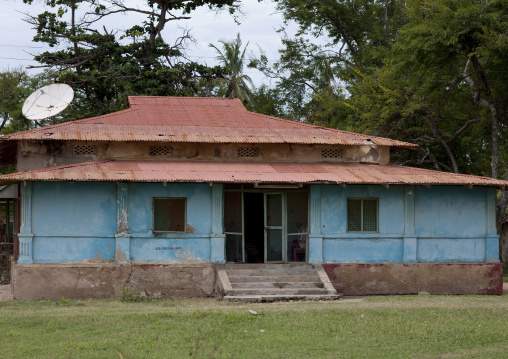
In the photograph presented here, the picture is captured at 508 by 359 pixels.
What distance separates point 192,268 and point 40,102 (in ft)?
21.3

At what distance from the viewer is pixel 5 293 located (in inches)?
671

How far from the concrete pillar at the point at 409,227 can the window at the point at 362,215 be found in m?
0.72

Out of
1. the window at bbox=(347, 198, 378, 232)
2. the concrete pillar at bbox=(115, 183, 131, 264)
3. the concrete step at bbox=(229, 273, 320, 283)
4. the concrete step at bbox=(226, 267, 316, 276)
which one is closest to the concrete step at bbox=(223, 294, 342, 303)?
the concrete step at bbox=(229, 273, 320, 283)

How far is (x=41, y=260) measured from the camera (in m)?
15.4

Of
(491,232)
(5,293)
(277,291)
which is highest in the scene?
(491,232)

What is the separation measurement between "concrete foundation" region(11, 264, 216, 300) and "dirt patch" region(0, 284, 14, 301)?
0.73 m

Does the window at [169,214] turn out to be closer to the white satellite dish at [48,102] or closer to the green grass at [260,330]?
the green grass at [260,330]

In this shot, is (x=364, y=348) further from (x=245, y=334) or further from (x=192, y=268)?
(x=192, y=268)

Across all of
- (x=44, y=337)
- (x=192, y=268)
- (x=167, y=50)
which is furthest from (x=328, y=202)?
(x=167, y=50)

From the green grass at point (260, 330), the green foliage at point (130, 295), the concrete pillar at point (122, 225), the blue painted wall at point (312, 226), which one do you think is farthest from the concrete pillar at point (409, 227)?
the concrete pillar at point (122, 225)

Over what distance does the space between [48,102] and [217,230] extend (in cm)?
612

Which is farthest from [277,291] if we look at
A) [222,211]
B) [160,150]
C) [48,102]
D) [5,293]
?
[48,102]

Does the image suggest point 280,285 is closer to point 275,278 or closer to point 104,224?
point 275,278

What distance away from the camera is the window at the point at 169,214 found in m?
16.2
